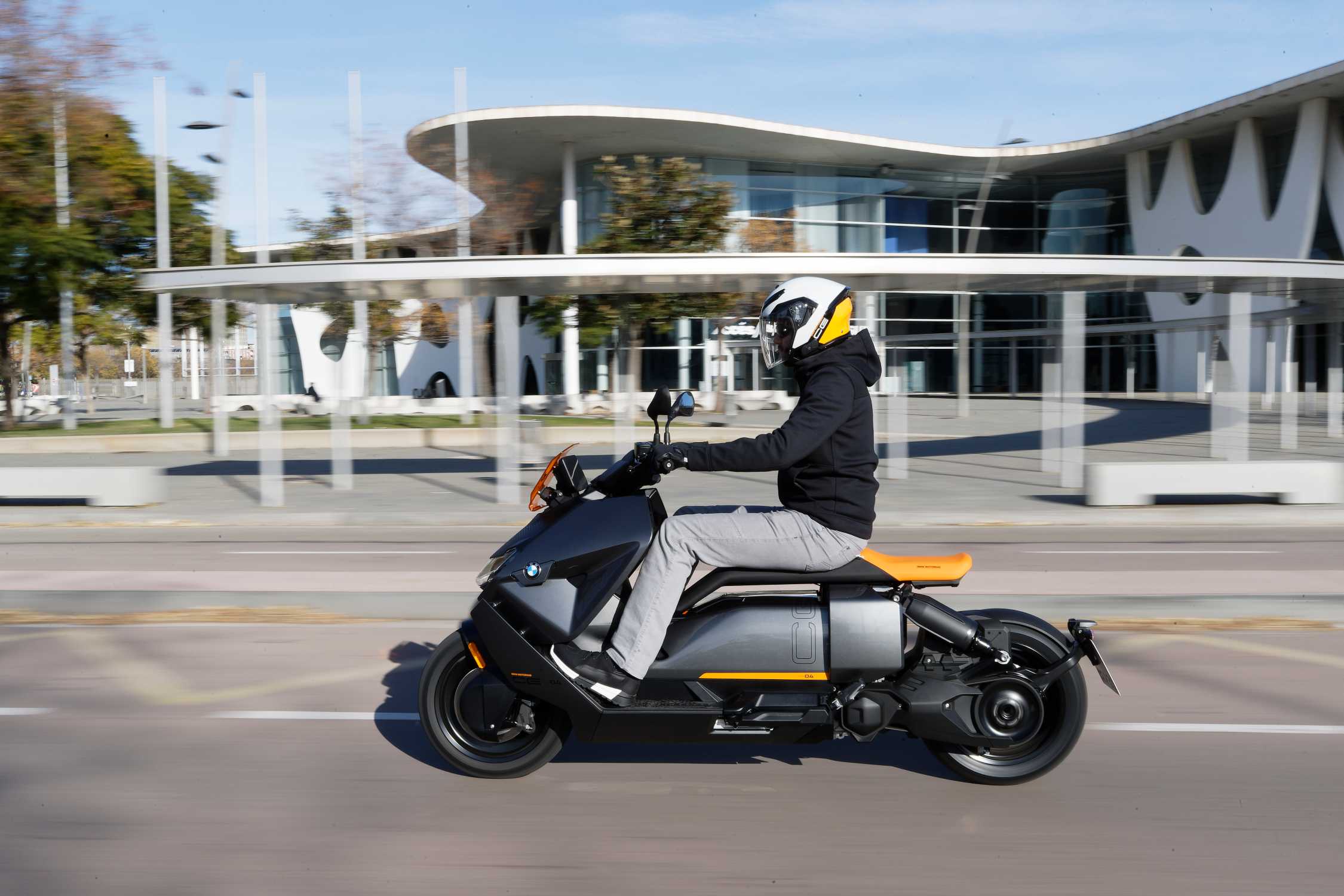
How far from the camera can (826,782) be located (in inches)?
165

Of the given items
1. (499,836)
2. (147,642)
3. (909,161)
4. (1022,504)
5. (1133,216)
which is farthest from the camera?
(1133,216)

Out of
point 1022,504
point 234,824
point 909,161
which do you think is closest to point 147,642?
point 234,824

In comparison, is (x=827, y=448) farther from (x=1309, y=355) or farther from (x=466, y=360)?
(x=1309, y=355)

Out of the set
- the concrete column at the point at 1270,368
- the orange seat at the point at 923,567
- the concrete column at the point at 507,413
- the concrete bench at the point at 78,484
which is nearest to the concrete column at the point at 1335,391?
the concrete column at the point at 1270,368

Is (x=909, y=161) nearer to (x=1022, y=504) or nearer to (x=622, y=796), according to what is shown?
(x=1022, y=504)

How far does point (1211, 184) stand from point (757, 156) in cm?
2281

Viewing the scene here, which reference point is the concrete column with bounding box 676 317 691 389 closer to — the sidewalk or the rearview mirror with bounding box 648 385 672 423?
the sidewalk

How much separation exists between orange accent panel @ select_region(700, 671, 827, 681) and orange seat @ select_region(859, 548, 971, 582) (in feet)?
1.46

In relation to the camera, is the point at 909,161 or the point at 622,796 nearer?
the point at 622,796

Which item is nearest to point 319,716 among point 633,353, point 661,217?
point 633,353

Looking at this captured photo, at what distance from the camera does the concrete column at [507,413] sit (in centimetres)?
1473

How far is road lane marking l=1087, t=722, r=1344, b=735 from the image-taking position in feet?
15.5

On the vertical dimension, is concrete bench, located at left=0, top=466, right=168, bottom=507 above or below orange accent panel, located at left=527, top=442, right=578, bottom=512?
below

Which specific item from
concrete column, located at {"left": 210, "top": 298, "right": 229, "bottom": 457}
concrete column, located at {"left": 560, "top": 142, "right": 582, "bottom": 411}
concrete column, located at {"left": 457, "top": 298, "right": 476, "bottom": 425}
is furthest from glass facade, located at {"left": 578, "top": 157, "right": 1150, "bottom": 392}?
concrete column, located at {"left": 210, "top": 298, "right": 229, "bottom": 457}
